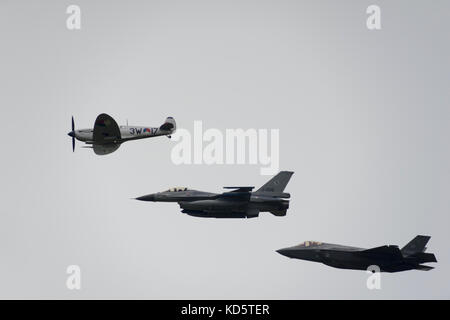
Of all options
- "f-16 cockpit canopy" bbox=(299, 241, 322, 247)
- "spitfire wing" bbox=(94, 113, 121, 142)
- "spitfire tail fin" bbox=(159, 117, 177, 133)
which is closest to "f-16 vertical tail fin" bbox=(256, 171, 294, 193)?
Answer: "f-16 cockpit canopy" bbox=(299, 241, 322, 247)

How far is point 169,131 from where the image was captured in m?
89.8

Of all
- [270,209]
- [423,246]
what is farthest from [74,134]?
[423,246]

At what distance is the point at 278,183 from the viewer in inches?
3546

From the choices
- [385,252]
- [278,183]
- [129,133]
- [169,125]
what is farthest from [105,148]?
[385,252]

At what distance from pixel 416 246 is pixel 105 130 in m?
32.0

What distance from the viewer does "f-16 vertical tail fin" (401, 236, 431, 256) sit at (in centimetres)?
8481

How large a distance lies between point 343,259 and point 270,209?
846 cm

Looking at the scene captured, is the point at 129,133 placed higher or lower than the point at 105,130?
lower

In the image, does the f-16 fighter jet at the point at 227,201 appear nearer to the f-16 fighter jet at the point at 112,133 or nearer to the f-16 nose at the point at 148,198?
the f-16 nose at the point at 148,198

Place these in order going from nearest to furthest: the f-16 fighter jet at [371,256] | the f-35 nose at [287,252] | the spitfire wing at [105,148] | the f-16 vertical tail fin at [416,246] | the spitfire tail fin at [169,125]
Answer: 1. the f-16 fighter jet at [371,256]
2. the f-16 vertical tail fin at [416,246]
3. the f-35 nose at [287,252]
4. the spitfire tail fin at [169,125]
5. the spitfire wing at [105,148]

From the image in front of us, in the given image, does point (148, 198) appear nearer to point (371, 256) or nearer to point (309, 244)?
point (309, 244)

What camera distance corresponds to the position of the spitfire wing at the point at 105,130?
88.3m

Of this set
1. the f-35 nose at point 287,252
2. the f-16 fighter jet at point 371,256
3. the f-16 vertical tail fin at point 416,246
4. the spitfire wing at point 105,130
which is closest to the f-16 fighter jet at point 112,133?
the spitfire wing at point 105,130
